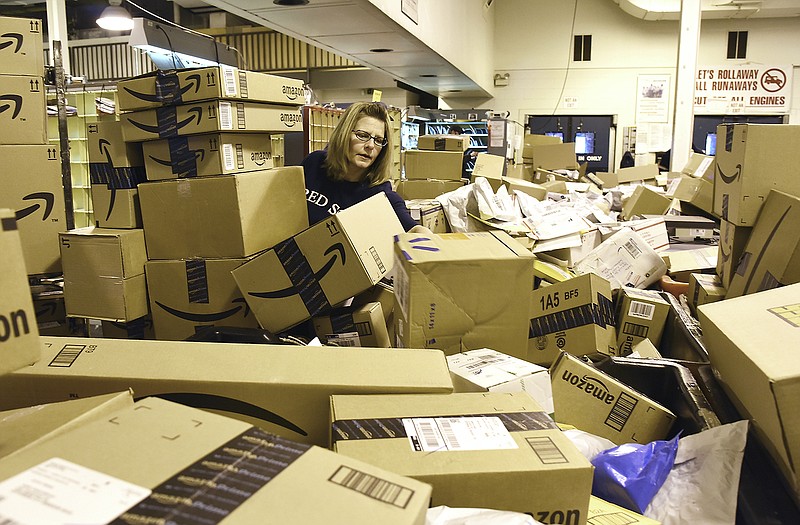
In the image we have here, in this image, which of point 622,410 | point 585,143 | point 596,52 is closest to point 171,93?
point 622,410

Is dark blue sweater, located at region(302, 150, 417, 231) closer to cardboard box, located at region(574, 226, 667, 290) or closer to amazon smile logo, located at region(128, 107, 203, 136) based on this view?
amazon smile logo, located at region(128, 107, 203, 136)

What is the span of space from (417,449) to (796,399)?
2.02ft

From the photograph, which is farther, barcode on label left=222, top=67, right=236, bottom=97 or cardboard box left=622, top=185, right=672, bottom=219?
cardboard box left=622, top=185, right=672, bottom=219

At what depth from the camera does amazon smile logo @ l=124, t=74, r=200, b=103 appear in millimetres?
2105

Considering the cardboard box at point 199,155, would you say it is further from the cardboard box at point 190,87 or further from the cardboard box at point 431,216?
the cardboard box at point 431,216

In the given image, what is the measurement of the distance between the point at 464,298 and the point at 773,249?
942 millimetres

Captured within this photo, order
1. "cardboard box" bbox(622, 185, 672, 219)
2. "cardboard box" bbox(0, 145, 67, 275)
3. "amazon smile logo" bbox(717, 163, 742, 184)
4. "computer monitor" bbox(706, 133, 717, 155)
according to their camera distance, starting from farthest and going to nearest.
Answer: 1. "computer monitor" bbox(706, 133, 717, 155)
2. "cardboard box" bbox(622, 185, 672, 219)
3. "cardboard box" bbox(0, 145, 67, 275)
4. "amazon smile logo" bbox(717, 163, 742, 184)

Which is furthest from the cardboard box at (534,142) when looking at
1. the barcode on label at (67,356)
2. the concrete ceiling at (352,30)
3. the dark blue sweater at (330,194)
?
the barcode on label at (67,356)

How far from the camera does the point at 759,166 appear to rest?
188 centimetres

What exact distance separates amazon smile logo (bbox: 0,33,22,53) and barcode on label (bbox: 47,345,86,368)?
129 centimetres

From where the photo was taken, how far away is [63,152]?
2359 millimetres

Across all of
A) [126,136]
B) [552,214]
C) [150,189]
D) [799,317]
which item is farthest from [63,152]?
[799,317]

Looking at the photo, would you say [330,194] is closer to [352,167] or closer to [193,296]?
[352,167]

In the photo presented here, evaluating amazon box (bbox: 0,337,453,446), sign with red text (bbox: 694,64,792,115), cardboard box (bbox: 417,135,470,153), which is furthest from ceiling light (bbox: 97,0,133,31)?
sign with red text (bbox: 694,64,792,115)
